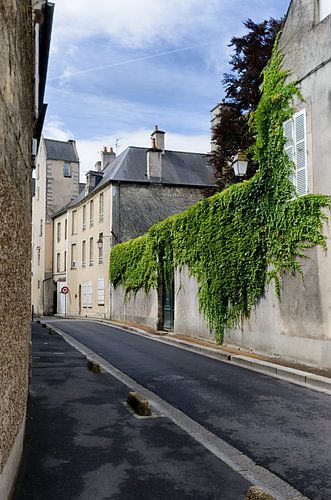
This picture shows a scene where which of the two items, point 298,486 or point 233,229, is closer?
point 298,486

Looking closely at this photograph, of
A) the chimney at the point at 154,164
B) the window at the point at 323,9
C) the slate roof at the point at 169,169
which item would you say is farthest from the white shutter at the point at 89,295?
the window at the point at 323,9

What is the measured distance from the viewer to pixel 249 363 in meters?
11.4

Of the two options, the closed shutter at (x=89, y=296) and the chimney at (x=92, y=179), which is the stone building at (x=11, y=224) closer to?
the closed shutter at (x=89, y=296)

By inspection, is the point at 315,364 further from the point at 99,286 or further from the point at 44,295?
the point at 44,295

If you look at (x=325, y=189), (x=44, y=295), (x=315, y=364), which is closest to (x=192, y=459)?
(x=315, y=364)

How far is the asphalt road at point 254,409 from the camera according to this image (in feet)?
16.4

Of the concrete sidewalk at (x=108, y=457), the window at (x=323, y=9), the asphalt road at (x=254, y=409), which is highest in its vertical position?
the window at (x=323, y=9)

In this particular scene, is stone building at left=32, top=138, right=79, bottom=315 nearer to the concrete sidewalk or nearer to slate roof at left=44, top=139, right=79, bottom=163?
slate roof at left=44, top=139, right=79, bottom=163

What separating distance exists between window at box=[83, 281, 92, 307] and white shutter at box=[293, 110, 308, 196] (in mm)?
25041

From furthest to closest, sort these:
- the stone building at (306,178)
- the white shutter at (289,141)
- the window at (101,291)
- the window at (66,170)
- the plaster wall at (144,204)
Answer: the window at (66,170) < the window at (101,291) < the plaster wall at (144,204) < the white shutter at (289,141) < the stone building at (306,178)

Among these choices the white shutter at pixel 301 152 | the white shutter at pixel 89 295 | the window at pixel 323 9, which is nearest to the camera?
the window at pixel 323 9

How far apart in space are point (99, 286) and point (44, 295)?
12.8 m

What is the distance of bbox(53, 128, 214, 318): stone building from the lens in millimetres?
31344

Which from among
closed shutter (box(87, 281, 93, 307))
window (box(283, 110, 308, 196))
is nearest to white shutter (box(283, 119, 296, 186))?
window (box(283, 110, 308, 196))
